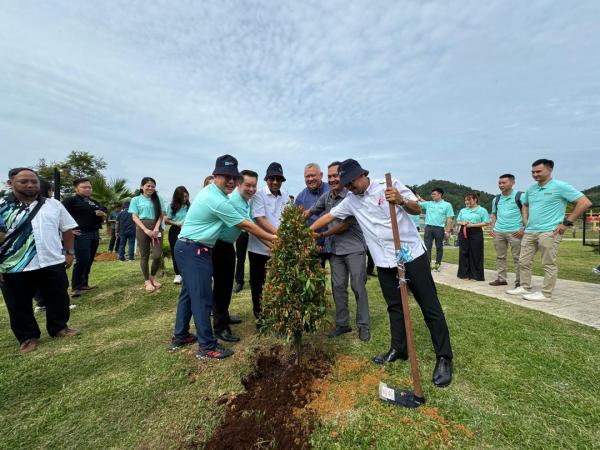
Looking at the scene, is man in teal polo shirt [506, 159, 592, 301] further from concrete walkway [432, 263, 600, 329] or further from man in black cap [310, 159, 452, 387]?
man in black cap [310, 159, 452, 387]

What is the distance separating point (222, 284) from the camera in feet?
13.8

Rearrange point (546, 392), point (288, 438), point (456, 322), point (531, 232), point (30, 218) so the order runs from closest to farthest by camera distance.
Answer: point (288, 438)
point (546, 392)
point (30, 218)
point (456, 322)
point (531, 232)

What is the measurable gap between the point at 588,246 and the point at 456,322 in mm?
16421

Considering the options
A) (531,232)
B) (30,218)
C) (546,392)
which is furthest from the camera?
(531,232)

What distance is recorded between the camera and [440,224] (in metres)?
8.54

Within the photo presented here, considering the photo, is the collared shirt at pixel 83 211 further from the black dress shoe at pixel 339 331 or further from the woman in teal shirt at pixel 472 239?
the woman in teal shirt at pixel 472 239

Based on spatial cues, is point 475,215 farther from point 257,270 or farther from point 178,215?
point 178,215

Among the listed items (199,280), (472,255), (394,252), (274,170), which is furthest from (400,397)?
(472,255)

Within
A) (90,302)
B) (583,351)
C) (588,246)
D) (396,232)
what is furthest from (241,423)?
(588,246)

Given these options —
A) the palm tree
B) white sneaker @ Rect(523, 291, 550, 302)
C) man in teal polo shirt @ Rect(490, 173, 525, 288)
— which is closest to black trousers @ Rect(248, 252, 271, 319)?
white sneaker @ Rect(523, 291, 550, 302)

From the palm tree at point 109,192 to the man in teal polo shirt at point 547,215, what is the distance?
18.3 metres

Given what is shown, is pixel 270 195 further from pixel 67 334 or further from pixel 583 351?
pixel 583 351

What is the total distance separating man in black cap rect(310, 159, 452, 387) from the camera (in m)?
2.97

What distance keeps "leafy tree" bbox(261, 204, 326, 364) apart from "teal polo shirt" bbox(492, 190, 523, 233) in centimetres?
582
